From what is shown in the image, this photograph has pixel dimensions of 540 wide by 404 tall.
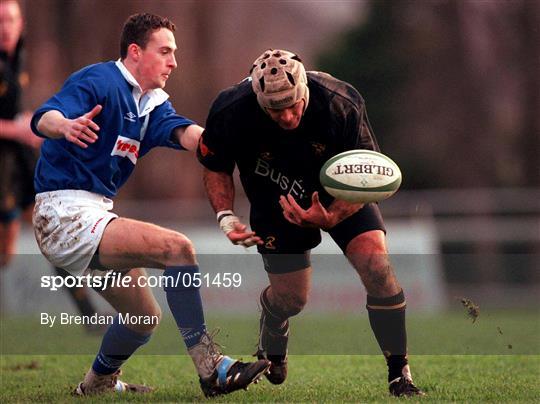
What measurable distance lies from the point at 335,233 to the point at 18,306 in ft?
25.9

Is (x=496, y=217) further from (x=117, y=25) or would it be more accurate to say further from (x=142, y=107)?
(x=142, y=107)

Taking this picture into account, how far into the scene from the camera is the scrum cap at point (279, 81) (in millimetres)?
6191

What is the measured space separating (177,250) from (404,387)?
4.75 ft

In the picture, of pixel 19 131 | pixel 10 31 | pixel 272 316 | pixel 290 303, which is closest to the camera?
pixel 290 303

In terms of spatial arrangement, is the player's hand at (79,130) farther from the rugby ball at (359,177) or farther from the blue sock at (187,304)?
the rugby ball at (359,177)

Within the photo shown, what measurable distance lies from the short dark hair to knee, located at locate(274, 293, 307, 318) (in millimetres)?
1702

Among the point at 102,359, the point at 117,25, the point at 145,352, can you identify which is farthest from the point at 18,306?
the point at 117,25

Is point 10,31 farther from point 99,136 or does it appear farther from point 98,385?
point 98,385

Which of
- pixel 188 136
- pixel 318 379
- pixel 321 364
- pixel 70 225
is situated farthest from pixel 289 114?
pixel 321 364

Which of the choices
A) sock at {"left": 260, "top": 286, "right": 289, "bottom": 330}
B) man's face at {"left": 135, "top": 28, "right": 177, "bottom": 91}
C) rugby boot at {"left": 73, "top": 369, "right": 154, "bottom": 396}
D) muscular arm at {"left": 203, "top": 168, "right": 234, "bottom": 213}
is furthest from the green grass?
man's face at {"left": 135, "top": 28, "right": 177, "bottom": 91}

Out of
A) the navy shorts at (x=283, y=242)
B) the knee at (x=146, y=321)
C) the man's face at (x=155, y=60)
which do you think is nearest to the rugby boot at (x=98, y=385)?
the knee at (x=146, y=321)

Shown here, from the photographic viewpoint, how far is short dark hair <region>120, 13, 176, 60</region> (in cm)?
686

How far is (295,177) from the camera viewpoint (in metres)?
6.94

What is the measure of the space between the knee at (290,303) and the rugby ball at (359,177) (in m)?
0.91
